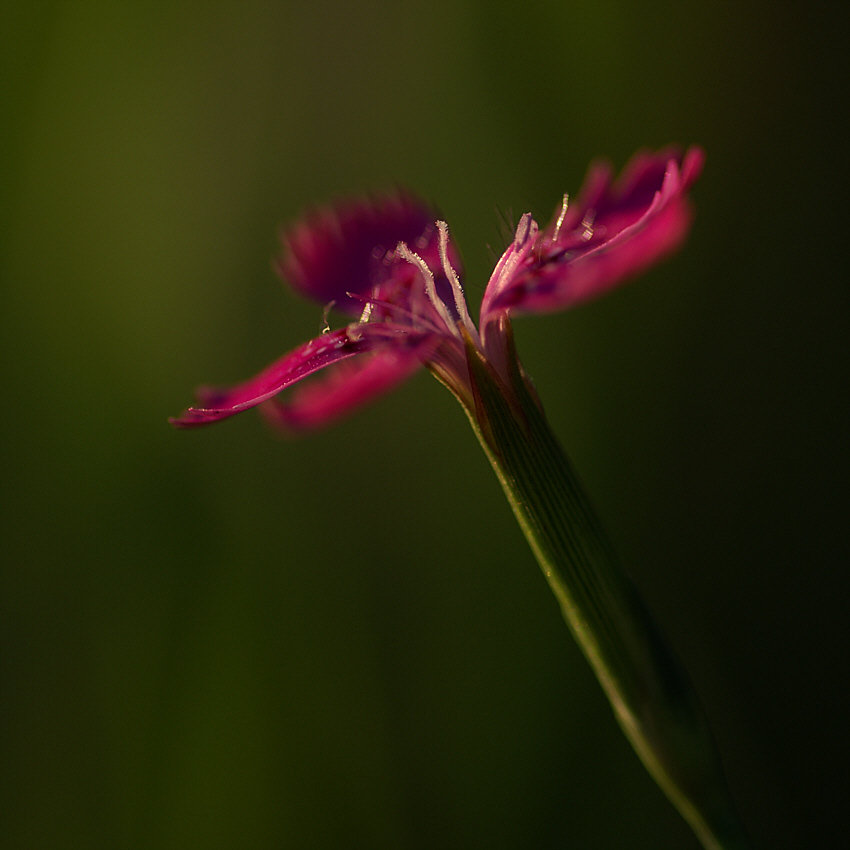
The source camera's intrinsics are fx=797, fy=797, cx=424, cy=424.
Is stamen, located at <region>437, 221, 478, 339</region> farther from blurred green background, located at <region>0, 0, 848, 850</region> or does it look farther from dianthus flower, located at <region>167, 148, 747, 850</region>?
blurred green background, located at <region>0, 0, 848, 850</region>

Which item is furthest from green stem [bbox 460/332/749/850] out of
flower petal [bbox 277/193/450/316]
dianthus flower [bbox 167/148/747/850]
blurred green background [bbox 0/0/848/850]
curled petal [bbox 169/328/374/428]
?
blurred green background [bbox 0/0/848/850]

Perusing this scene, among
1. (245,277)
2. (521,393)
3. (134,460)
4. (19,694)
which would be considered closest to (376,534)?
(134,460)

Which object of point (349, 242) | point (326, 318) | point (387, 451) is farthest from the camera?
point (387, 451)

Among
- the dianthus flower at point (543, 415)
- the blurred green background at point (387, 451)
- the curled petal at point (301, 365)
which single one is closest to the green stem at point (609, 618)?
the dianthus flower at point (543, 415)

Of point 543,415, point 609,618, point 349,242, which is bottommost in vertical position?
point 609,618

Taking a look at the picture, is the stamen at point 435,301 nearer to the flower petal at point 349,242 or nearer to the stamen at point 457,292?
the stamen at point 457,292

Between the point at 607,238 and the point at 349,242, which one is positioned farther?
the point at 349,242

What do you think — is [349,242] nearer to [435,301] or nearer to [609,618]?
[435,301]

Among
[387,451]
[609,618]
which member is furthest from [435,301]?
[387,451]

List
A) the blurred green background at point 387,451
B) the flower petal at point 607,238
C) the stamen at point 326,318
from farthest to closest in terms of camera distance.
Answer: the blurred green background at point 387,451, the stamen at point 326,318, the flower petal at point 607,238
